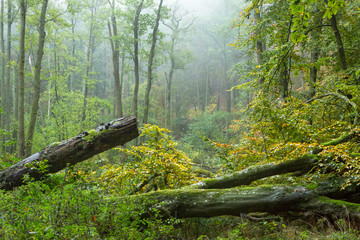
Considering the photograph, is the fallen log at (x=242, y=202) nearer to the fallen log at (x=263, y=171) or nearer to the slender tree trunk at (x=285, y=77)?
the fallen log at (x=263, y=171)

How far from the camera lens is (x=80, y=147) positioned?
173 inches

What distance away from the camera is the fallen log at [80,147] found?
435cm

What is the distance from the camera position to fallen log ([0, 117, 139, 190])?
4352 millimetres

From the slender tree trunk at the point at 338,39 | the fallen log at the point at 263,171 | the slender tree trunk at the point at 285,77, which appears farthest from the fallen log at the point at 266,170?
the slender tree trunk at the point at 338,39

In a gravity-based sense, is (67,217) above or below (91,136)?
below

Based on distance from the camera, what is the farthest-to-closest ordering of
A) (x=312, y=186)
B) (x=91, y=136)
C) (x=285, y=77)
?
(x=285, y=77) → (x=91, y=136) → (x=312, y=186)

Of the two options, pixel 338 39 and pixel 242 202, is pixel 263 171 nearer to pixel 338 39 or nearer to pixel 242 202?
pixel 242 202

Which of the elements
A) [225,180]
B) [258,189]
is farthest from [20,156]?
[258,189]

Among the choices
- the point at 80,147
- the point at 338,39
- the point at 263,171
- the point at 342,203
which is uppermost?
the point at 338,39

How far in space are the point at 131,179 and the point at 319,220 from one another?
142 inches

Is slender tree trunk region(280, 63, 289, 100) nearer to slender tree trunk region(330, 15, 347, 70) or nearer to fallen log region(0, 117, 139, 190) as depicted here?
slender tree trunk region(330, 15, 347, 70)

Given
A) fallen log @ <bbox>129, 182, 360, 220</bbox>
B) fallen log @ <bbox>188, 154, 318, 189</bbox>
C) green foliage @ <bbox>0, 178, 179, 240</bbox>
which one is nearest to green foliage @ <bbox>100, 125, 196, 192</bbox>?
fallen log @ <bbox>188, 154, 318, 189</bbox>

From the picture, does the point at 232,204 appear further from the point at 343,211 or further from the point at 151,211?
the point at 343,211

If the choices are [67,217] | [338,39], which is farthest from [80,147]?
[338,39]
